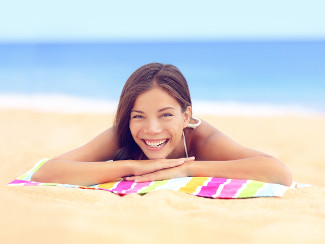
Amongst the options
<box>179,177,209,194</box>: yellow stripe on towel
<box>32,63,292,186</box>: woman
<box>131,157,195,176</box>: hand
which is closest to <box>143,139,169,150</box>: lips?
<box>32,63,292,186</box>: woman

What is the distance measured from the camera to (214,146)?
12.0 feet

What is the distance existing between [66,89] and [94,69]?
18.6ft

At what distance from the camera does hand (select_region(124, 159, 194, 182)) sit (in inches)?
134

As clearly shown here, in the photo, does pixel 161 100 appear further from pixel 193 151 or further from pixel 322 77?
pixel 322 77

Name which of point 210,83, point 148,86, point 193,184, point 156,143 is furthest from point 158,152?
point 210,83

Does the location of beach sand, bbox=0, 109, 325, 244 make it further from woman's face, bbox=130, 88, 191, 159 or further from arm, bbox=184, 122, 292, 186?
woman's face, bbox=130, 88, 191, 159

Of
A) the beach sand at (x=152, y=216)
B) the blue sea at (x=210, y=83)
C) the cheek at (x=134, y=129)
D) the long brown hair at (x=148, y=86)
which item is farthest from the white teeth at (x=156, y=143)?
the blue sea at (x=210, y=83)

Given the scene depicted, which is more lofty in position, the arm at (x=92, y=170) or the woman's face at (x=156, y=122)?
the woman's face at (x=156, y=122)

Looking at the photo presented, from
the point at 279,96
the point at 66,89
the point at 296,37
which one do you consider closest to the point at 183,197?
the point at 279,96

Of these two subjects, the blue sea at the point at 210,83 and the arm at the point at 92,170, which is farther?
the blue sea at the point at 210,83

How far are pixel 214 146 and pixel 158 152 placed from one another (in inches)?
18.9

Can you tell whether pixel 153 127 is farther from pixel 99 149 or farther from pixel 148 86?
pixel 99 149

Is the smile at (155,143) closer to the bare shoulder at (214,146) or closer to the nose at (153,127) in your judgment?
the nose at (153,127)

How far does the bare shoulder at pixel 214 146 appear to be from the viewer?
11.8 ft
